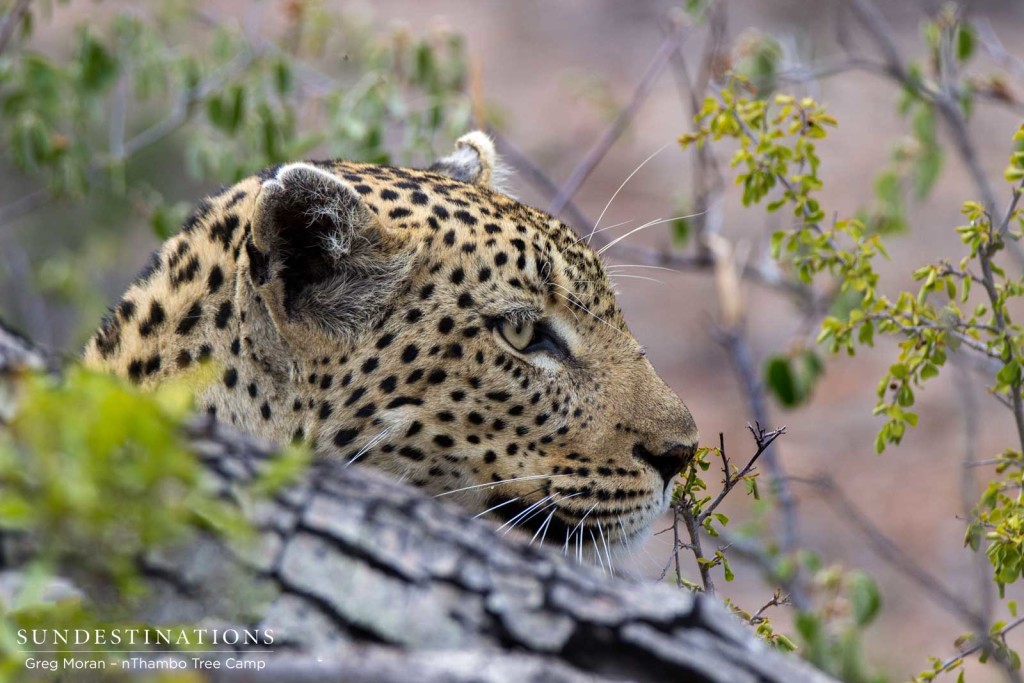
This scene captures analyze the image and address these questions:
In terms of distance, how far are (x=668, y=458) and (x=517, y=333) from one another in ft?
2.21

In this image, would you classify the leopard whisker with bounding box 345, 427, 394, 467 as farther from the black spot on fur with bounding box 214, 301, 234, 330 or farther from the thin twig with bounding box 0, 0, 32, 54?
the thin twig with bounding box 0, 0, 32, 54

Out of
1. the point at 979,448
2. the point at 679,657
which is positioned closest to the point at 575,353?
the point at 679,657

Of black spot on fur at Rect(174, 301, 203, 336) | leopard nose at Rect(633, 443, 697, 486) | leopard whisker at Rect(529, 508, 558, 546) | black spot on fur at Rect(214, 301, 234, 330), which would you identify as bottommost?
leopard whisker at Rect(529, 508, 558, 546)

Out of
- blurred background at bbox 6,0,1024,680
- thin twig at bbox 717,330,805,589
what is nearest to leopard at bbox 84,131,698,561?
blurred background at bbox 6,0,1024,680

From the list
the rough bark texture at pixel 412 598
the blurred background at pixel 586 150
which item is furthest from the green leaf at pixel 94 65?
the rough bark texture at pixel 412 598

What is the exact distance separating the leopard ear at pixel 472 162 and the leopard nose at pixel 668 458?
4.78 feet

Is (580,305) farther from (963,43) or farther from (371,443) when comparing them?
(963,43)

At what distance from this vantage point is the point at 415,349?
423 centimetres

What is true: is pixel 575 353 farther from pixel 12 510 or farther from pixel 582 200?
pixel 582 200

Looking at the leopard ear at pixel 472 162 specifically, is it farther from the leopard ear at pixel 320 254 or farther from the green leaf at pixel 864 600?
the green leaf at pixel 864 600

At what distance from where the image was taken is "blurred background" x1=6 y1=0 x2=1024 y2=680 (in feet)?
23.6

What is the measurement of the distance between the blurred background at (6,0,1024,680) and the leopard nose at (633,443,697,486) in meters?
0.82

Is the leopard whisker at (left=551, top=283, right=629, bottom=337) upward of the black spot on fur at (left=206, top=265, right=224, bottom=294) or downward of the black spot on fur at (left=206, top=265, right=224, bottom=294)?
upward

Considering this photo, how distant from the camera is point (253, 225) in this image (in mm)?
3947
